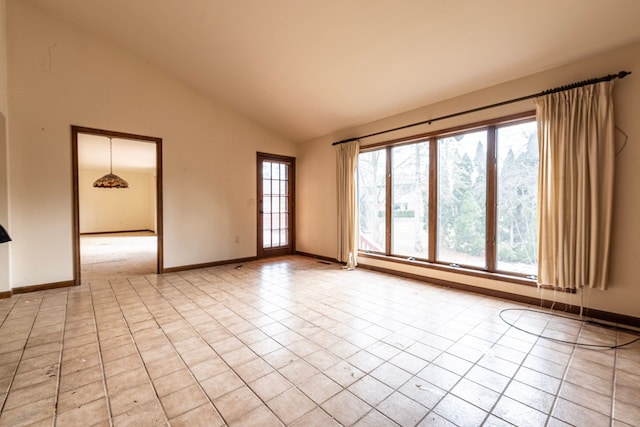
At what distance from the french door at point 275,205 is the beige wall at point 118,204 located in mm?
7881

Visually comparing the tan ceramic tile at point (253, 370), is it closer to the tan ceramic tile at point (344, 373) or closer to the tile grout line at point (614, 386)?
the tan ceramic tile at point (344, 373)

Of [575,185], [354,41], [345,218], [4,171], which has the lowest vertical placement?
[345,218]

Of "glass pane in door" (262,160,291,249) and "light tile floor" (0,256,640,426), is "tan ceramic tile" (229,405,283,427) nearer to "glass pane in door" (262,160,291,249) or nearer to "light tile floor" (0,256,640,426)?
"light tile floor" (0,256,640,426)

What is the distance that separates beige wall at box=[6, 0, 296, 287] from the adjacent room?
0.03m

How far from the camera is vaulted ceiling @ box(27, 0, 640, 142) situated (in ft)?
8.47

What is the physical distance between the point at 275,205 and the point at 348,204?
2014 mm

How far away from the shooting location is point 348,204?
5211 millimetres

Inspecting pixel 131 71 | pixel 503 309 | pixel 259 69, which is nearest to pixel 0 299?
pixel 131 71

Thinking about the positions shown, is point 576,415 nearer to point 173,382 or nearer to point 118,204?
point 173,382

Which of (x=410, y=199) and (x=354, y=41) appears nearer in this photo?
(x=354, y=41)

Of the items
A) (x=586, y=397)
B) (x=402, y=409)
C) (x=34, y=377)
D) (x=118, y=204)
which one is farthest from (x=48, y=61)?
(x=118, y=204)

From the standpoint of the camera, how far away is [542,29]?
261 centimetres

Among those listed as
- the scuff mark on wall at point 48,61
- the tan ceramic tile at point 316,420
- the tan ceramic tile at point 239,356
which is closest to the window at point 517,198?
the tan ceramic tile at point 316,420

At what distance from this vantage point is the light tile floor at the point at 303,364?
62.2 inches
